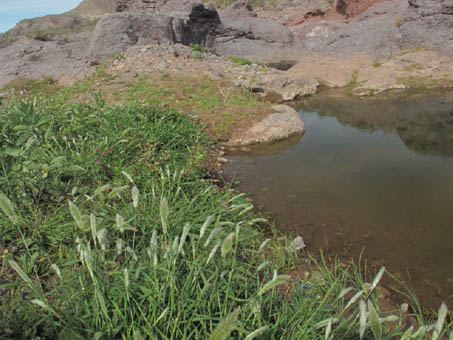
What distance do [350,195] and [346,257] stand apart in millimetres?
1379

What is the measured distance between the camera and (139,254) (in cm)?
212

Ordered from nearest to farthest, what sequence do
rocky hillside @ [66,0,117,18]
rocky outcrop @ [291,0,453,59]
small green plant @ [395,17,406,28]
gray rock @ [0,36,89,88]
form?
gray rock @ [0,36,89,88] < rocky outcrop @ [291,0,453,59] < small green plant @ [395,17,406,28] < rocky hillside @ [66,0,117,18]

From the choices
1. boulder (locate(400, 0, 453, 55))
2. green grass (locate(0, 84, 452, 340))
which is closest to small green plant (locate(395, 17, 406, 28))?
boulder (locate(400, 0, 453, 55))

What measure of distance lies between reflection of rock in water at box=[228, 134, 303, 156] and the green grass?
1.20 meters

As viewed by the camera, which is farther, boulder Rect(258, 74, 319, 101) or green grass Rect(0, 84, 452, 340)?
boulder Rect(258, 74, 319, 101)

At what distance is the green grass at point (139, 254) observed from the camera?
1381mm

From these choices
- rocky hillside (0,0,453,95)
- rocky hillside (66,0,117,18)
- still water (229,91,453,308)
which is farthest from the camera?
rocky hillside (66,0,117,18)

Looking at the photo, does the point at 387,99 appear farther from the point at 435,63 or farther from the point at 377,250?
the point at 377,250

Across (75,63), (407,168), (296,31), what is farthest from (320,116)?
(296,31)

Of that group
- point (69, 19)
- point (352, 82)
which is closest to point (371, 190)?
point (352, 82)

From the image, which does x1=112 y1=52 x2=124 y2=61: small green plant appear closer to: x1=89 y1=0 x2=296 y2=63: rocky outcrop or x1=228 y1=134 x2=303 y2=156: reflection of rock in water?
x1=89 y1=0 x2=296 y2=63: rocky outcrop

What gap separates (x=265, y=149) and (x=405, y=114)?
5.13m

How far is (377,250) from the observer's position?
314cm

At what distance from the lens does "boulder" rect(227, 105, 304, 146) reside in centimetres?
668
